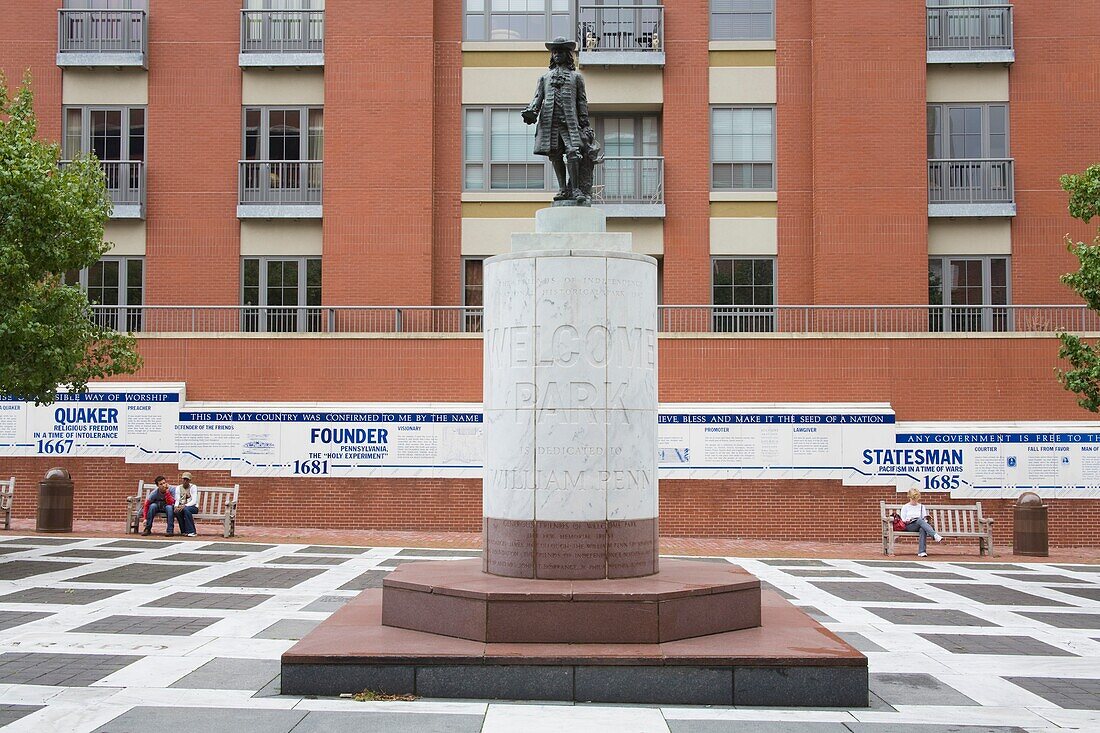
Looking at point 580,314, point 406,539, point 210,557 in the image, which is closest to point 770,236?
point 406,539

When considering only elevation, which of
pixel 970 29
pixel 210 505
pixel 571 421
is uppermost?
pixel 970 29

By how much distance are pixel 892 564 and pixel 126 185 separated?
19003mm

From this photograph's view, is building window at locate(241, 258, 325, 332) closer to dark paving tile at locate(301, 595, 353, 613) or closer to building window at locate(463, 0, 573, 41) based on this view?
building window at locate(463, 0, 573, 41)

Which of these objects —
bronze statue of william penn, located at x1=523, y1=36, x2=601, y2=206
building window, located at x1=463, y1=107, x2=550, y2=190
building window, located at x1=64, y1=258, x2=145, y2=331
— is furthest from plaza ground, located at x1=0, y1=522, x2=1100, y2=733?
building window, located at x1=463, y1=107, x2=550, y2=190

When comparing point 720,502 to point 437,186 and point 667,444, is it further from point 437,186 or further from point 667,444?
point 437,186

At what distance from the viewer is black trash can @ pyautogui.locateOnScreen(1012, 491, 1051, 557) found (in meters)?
20.3

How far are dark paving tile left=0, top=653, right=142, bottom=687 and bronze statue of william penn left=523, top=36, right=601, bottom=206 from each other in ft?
19.5

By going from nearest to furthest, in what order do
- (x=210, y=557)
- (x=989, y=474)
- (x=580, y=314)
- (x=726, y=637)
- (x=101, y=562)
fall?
(x=726, y=637) < (x=580, y=314) < (x=101, y=562) < (x=210, y=557) < (x=989, y=474)

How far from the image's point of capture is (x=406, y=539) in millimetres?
21562

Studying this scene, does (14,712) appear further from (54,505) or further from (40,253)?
(54,505)

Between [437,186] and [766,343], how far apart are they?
862 centimetres

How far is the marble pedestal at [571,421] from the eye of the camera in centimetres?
1017

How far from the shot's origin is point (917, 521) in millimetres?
20609

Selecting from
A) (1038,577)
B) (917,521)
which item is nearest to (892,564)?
(917,521)
